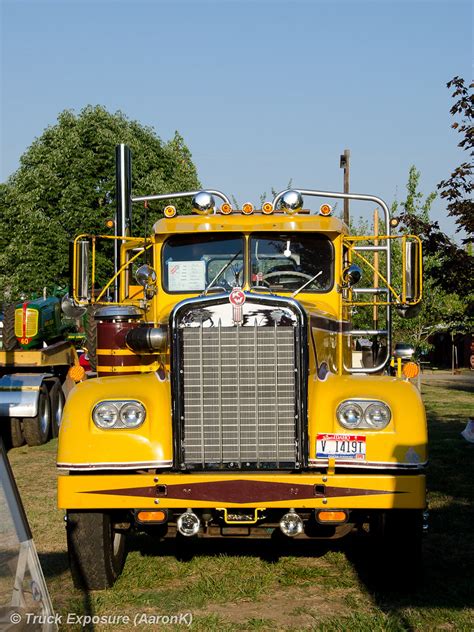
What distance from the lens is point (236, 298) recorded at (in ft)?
19.5

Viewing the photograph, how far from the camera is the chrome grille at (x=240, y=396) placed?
589 cm

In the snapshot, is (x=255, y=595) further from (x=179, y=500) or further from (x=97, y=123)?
(x=97, y=123)

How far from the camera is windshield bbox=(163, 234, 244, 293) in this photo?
7164 mm

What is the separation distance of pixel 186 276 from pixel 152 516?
212cm

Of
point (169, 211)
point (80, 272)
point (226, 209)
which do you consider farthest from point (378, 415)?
point (80, 272)

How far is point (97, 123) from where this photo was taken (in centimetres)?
3475

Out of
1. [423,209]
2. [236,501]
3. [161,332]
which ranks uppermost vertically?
[423,209]

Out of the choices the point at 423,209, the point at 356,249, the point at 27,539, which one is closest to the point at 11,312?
the point at 356,249

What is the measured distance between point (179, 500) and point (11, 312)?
1044 cm

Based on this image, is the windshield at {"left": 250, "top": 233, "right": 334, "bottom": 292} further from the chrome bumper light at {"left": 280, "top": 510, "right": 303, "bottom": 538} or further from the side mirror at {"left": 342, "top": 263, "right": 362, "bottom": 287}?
the chrome bumper light at {"left": 280, "top": 510, "right": 303, "bottom": 538}

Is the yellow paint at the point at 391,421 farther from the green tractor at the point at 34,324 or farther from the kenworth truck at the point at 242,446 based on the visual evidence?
the green tractor at the point at 34,324

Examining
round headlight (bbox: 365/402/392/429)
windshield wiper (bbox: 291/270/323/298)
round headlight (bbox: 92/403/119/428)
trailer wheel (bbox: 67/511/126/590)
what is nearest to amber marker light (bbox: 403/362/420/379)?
round headlight (bbox: 365/402/392/429)

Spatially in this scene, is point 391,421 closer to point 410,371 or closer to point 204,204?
point 410,371

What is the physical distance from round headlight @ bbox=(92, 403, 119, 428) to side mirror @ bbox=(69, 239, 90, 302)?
5.08ft
